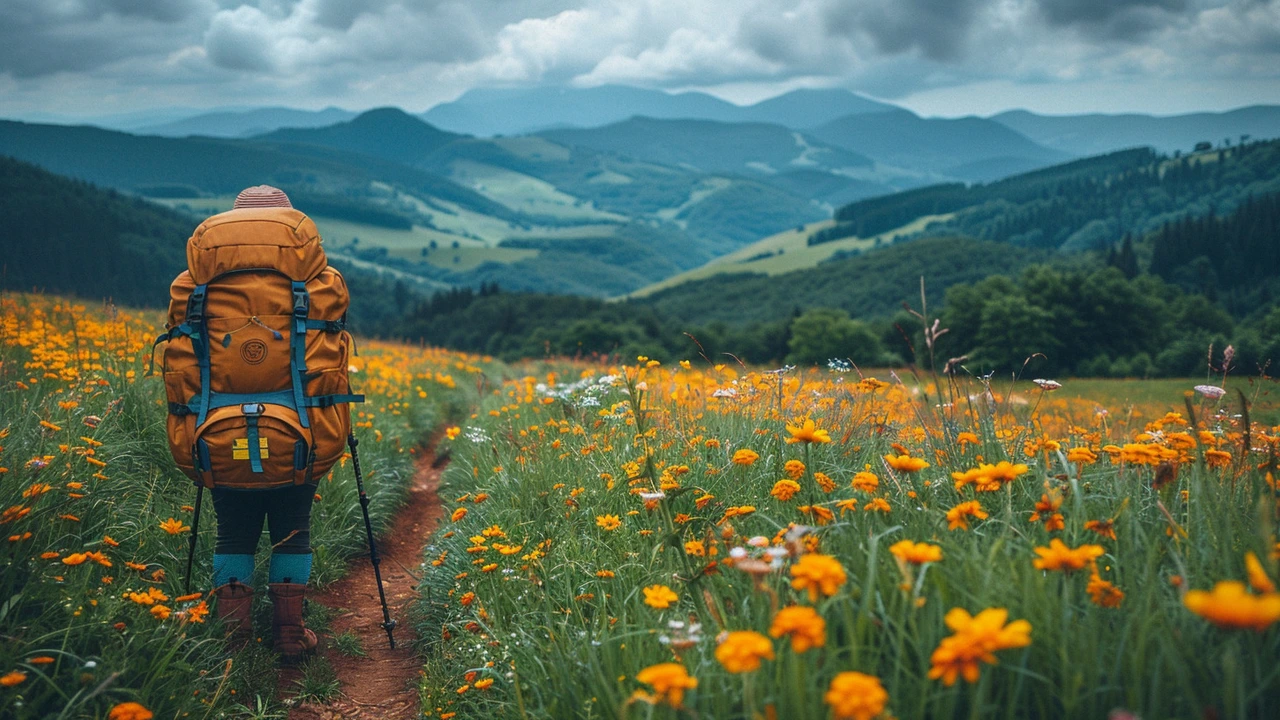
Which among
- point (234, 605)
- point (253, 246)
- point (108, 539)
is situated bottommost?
point (234, 605)

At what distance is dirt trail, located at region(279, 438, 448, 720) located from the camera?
12.5ft

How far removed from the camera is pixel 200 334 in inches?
142

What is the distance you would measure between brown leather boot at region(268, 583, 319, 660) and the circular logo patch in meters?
1.24

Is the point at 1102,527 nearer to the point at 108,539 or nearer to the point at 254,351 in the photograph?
the point at 254,351

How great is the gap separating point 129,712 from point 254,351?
5.58ft

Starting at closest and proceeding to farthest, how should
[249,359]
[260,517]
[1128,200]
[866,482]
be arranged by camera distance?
[866,482] → [249,359] → [260,517] → [1128,200]

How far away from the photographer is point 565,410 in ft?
23.3

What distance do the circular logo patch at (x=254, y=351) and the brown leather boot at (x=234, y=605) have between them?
1186mm

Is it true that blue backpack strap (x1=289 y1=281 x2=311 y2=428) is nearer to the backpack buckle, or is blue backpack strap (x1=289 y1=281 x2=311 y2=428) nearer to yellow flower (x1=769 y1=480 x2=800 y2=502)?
the backpack buckle

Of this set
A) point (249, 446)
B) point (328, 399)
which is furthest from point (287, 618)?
point (328, 399)

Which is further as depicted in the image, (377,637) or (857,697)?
(377,637)

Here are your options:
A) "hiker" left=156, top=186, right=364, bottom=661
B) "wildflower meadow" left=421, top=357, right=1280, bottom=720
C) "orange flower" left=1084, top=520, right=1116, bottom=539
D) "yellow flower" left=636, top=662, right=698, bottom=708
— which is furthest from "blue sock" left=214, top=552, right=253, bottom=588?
"orange flower" left=1084, top=520, right=1116, bottom=539

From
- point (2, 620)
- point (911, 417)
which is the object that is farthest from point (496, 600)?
point (911, 417)

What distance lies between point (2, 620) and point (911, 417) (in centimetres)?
486
